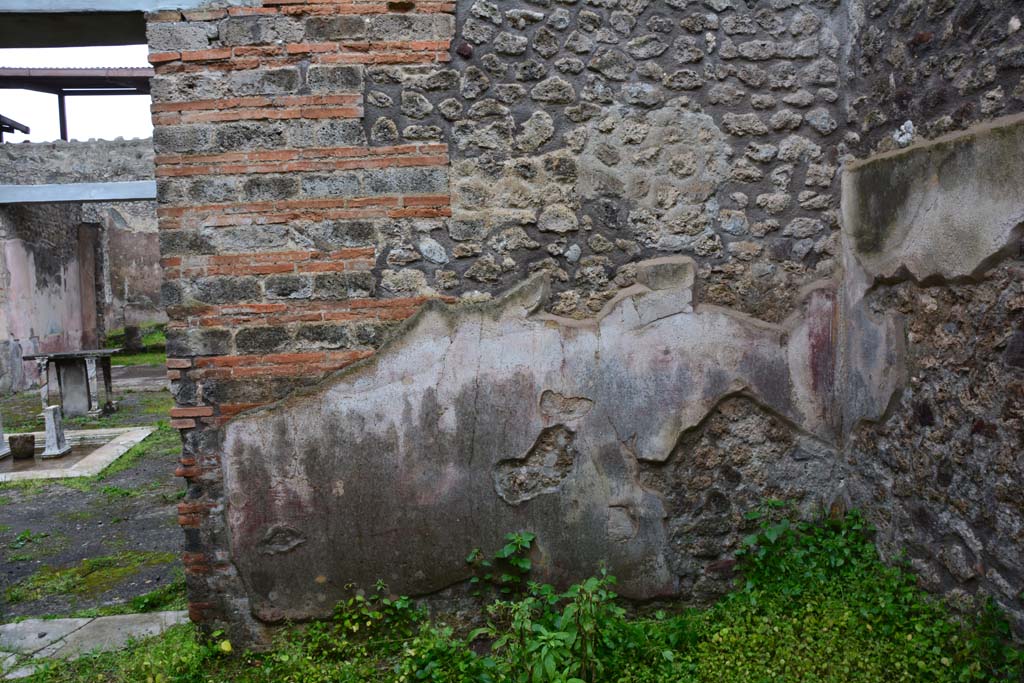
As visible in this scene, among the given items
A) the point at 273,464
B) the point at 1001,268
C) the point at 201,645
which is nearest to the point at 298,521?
the point at 273,464

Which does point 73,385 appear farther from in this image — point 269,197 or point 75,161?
point 269,197

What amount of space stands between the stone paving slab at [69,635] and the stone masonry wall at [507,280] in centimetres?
48

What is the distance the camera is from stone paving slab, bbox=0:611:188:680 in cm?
341

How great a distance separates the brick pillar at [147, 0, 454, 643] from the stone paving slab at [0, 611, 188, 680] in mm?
589

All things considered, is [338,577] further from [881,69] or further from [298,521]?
[881,69]

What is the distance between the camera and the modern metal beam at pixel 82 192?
9172 mm

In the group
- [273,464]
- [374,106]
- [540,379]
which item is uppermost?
[374,106]

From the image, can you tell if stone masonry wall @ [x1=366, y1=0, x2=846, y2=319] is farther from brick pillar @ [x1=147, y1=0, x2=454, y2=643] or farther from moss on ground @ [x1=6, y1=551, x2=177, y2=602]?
moss on ground @ [x1=6, y1=551, x2=177, y2=602]

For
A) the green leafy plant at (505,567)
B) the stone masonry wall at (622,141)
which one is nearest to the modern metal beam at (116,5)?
the stone masonry wall at (622,141)

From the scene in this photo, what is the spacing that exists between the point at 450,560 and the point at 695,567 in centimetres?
117

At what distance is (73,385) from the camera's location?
9.82 metres

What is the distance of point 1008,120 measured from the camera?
7.88 feet

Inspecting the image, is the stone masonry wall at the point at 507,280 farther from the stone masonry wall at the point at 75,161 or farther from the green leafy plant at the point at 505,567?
the stone masonry wall at the point at 75,161

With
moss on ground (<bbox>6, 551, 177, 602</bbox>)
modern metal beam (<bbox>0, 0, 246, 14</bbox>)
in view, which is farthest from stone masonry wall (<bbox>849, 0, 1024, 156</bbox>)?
moss on ground (<bbox>6, 551, 177, 602</bbox>)
